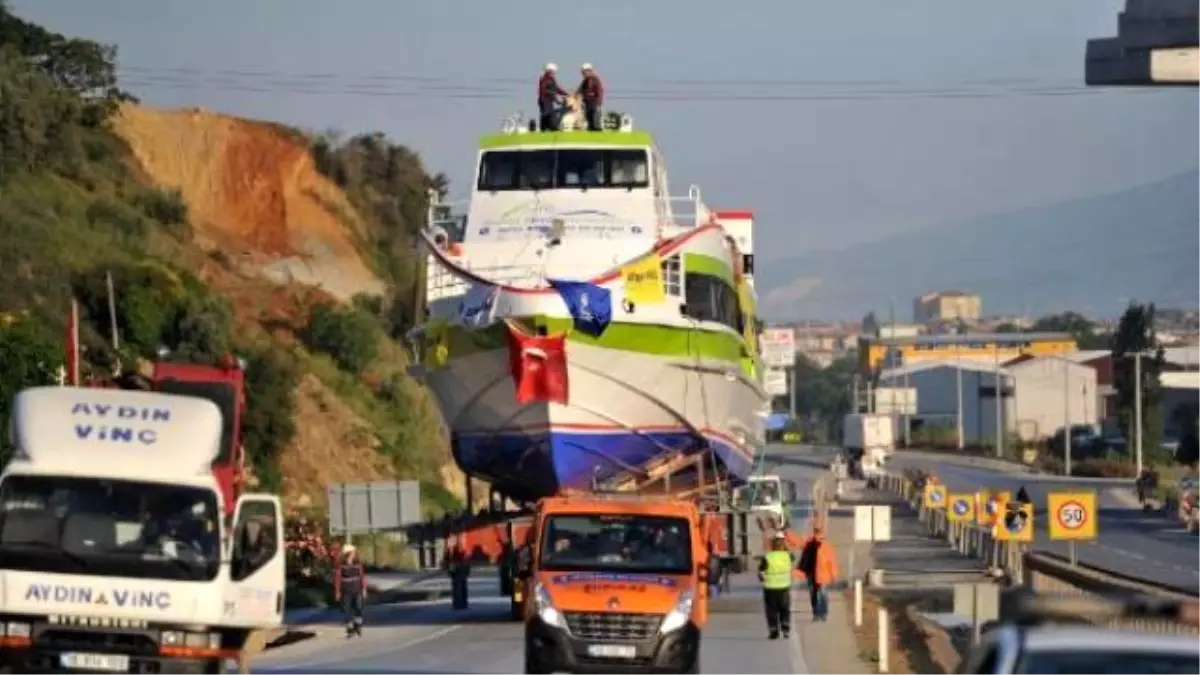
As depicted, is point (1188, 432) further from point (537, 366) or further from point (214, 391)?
point (214, 391)

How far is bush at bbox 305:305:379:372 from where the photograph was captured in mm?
76875

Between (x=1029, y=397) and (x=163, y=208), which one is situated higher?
(x=163, y=208)

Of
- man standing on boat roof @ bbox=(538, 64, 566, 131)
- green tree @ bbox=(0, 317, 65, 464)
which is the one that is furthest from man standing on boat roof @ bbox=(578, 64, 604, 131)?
green tree @ bbox=(0, 317, 65, 464)

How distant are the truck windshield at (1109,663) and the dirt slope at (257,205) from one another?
68.0 metres

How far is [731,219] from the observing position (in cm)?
4200

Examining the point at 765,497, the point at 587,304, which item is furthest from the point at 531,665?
the point at 765,497

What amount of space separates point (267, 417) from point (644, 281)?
89.4ft

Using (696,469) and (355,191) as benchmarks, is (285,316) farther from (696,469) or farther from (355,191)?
(696,469)

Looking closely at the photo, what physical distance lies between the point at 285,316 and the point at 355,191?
65.4ft

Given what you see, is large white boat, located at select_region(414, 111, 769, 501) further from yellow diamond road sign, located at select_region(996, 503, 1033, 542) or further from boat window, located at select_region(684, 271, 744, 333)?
yellow diamond road sign, located at select_region(996, 503, 1033, 542)

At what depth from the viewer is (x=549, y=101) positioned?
A: 3909 centimetres

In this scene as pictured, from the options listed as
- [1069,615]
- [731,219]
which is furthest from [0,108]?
[1069,615]

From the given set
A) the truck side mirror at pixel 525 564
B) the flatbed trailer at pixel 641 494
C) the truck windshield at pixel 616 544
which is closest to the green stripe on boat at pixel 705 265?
the flatbed trailer at pixel 641 494

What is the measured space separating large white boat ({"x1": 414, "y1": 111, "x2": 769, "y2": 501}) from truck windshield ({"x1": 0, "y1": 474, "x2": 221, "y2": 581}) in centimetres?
1464
